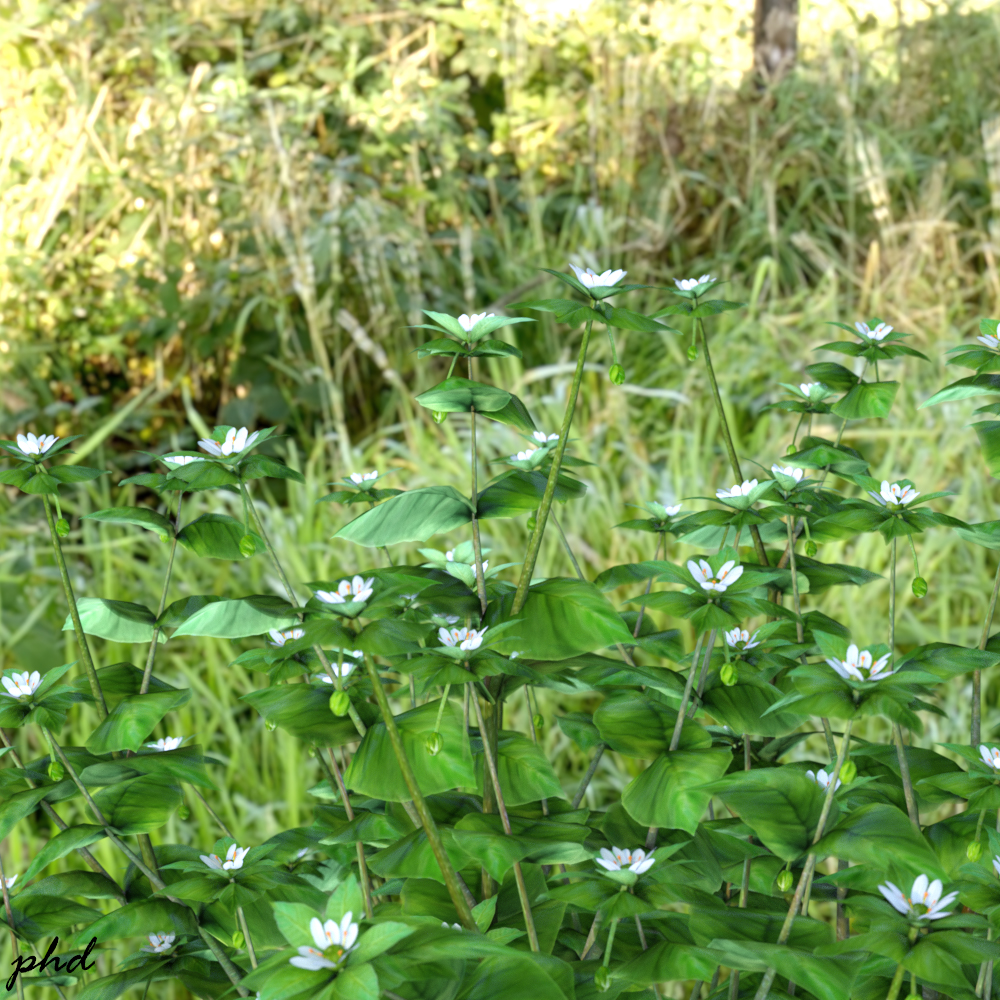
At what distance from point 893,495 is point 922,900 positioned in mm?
322

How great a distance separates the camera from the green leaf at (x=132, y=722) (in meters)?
0.72

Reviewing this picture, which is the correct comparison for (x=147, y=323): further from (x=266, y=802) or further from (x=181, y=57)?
(x=266, y=802)

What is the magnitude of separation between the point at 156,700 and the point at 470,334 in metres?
0.33

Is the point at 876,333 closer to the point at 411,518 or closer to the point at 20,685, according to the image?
the point at 411,518

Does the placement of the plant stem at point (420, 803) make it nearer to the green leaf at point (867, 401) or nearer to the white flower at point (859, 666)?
the white flower at point (859, 666)

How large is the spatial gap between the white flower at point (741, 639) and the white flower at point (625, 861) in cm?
17

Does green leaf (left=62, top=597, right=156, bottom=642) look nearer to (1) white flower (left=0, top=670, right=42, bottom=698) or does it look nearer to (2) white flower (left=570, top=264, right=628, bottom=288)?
(1) white flower (left=0, top=670, right=42, bottom=698)

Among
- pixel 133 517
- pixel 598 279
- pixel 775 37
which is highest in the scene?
pixel 775 37

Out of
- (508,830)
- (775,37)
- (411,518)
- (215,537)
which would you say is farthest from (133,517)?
(775,37)

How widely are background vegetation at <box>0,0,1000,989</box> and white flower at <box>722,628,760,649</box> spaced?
3.55ft

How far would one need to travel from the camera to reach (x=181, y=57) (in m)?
4.12

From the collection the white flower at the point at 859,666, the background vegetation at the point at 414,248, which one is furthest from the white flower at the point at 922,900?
the background vegetation at the point at 414,248

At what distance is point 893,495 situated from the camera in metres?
0.84

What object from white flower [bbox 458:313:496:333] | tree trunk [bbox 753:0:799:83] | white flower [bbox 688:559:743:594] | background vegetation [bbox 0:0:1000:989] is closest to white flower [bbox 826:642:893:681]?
white flower [bbox 688:559:743:594]
